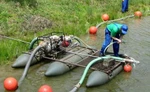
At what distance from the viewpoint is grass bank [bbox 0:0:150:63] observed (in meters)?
13.9

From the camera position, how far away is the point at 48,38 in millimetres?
11922

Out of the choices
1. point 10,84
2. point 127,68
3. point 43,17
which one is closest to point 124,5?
point 43,17

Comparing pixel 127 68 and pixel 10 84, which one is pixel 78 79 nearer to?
pixel 127 68

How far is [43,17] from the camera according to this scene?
53.7ft

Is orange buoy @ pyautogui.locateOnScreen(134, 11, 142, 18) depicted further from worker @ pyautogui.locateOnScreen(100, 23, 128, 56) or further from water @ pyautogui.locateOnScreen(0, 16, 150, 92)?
worker @ pyautogui.locateOnScreen(100, 23, 128, 56)

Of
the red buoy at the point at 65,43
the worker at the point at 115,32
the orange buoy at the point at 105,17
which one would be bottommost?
the orange buoy at the point at 105,17

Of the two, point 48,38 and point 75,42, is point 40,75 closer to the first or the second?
point 48,38

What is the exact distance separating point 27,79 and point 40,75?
56cm

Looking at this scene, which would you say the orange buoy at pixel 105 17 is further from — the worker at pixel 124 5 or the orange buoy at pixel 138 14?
the orange buoy at pixel 138 14

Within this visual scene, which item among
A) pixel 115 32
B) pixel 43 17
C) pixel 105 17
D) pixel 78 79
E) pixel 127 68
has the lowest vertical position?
pixel 78 79

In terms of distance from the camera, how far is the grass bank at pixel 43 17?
1389 centimetres

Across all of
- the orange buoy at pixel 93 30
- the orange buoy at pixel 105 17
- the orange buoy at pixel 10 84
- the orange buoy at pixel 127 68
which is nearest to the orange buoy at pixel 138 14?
the orange buoy at pixel 105 17

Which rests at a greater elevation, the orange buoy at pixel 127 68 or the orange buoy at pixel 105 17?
the orange buoy at pixel 105 17

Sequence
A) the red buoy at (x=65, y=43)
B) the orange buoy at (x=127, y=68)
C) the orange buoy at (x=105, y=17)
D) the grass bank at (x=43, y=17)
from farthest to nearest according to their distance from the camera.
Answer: the orange buoy at (x=105, y=17)
the grass bank at (x=43, y=17)
the red buoy at (x=65, y=43)
the orange buoy at (x=127, y=68)
